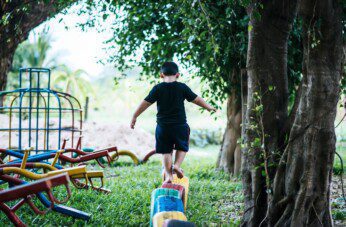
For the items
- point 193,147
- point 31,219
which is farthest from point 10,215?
point 193,147

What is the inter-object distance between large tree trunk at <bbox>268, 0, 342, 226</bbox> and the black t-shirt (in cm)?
158

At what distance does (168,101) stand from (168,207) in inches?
64.0

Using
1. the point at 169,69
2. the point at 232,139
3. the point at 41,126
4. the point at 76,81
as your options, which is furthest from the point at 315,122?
the point at 76,81

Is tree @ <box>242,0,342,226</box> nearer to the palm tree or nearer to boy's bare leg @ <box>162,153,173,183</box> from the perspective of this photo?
boy's bare leg @ <box>162,153,173,183</box>

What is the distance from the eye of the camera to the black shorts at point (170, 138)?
5.41 metres

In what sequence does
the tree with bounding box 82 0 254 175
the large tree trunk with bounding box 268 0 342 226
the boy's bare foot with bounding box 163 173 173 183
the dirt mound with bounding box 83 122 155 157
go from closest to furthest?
the large tree trunk with bounding box 268 0 342 226
the boy's bare foot with bounding box 163 173 173 183
the tree with bounding box 82 0 254 175
the dirt mound with bounding box 83 122 155 157

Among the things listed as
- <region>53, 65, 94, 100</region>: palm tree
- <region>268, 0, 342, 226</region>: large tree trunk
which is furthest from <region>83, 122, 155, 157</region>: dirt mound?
<region>53, 65, 94, 100</region>: palm tree

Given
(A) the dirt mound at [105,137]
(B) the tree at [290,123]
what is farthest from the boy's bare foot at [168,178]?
(A) the dirt mound at [105,137]

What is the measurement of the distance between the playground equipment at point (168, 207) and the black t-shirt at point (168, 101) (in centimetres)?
89

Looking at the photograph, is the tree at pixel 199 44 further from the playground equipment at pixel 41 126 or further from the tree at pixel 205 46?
the playground equipment at pixel 41 126

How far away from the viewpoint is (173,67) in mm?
5441

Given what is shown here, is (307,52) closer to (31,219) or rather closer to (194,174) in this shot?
(31,219)

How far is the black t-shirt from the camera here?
17.8 feet

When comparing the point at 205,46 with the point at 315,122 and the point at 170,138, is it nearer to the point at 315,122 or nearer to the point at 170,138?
the point at 170,138
